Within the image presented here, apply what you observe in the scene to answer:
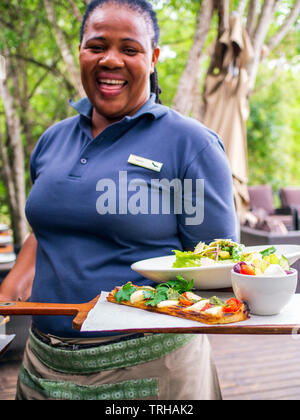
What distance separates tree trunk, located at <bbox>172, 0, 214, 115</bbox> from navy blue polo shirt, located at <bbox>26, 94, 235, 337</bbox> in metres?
3.49

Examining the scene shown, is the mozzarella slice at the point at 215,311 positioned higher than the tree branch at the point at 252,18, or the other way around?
the tree branch at the point at 252,18

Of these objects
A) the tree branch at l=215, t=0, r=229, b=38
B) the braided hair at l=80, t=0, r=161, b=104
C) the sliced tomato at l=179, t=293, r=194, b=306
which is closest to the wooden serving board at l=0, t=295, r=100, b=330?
the sliced tomato at l=179, t=293, r=194, b=306

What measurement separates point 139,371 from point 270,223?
182 inches

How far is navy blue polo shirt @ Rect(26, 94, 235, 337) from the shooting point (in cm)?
131

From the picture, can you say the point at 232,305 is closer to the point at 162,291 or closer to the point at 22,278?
the point at 162,291

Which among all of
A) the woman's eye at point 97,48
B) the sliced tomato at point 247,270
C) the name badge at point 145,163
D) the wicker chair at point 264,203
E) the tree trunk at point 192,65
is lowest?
the wicker chair at point 264,203

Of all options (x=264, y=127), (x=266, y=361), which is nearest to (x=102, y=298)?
(x=266, y=361)

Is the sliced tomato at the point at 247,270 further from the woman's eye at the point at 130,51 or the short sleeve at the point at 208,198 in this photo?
the woman's eye at the point at 130,51

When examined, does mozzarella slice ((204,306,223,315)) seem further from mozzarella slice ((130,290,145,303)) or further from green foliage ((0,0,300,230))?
green foliage ((0,0,300,230))

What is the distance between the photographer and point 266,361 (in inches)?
163

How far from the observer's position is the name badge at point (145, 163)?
1333 mm

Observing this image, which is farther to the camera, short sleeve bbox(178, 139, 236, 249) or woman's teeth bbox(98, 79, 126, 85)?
woman's teeth bbox(98, 79, 126, 85)

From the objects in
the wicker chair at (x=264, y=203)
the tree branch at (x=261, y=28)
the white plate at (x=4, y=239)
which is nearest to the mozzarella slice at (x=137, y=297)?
the white plate at (x=4, y=239)

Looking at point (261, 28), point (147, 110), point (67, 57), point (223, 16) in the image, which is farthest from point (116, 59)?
point (261, 28)
